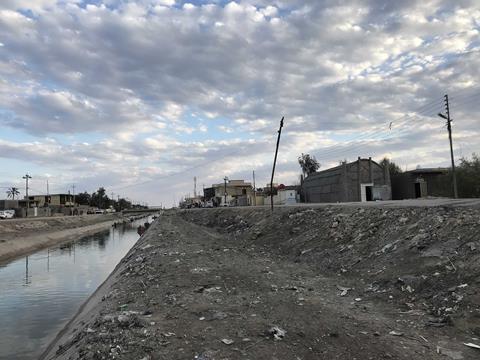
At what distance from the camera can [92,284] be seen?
91.6 ft

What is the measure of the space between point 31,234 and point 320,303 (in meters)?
58.5

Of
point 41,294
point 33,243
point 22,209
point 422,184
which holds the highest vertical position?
point 422,184

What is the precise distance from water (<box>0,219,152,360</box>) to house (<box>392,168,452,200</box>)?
39.3 meters

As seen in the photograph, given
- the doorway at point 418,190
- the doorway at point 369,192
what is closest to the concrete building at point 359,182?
the doorway at point 369,192

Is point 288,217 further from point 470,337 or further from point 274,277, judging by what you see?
point 470,337

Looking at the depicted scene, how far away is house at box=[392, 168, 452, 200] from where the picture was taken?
5669cm

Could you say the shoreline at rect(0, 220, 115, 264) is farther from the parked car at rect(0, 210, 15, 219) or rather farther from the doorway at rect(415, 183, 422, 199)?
the doorway at rect(415, 183, 422, 199)

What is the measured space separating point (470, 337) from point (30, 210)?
112776 mm

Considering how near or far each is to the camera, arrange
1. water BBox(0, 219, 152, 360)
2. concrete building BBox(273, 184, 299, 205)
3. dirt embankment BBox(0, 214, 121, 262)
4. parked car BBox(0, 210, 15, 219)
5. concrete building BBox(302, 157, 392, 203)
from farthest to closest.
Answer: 1. parked car BBox(0, 210, 15, 219)
2. concrete building BBox(273, 184, 299, 205)
3. concrete building BBox(302, 157, 392, 203)
4. dirt embankment BBox(0, 214, 121, 262)
5. water BBox(0, 219, 152, 360)

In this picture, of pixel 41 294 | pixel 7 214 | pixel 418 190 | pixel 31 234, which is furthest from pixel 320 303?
pixel 7 214

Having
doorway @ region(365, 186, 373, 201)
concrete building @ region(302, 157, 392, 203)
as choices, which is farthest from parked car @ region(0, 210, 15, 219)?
doorway @ region(365, 186, 373, 201)

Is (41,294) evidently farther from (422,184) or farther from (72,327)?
(422,184)

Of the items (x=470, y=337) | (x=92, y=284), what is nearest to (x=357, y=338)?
(x=470, y=337)

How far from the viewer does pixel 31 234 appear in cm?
5975
